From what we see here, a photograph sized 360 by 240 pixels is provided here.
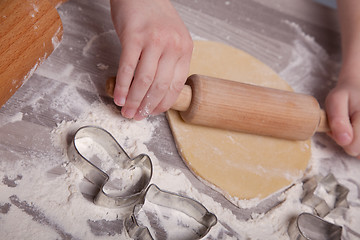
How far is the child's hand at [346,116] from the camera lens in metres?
1.08

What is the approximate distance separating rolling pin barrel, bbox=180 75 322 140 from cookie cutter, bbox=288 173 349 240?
15 centimetres

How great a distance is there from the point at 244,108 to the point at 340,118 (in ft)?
1.04

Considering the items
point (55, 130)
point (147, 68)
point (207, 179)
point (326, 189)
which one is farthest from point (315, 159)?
point (55, 130)

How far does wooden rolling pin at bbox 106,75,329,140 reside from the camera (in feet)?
3.13

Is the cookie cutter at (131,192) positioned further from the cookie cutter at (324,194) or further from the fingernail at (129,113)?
the cookie cutter at (324,194)

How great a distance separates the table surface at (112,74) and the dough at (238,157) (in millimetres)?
31

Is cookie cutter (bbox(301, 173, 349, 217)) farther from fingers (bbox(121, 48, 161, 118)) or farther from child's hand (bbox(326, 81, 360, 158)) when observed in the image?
fingers (bbox(121, 48, 161, 118))

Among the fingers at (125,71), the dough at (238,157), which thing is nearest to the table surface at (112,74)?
the dough at (238,157)

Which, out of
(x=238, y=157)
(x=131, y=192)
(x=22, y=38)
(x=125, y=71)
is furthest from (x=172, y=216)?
(x=22, y=38)

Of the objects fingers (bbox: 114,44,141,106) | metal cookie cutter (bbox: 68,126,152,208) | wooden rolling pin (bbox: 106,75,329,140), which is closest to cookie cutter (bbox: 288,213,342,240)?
wooden rolling pin (bbox: 106,75,329,140)

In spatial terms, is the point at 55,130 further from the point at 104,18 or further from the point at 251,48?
the point at 251,48

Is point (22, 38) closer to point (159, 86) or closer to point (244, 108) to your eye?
point (159, 86)

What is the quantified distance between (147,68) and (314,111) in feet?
1.55

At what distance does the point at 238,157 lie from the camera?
1013mm
